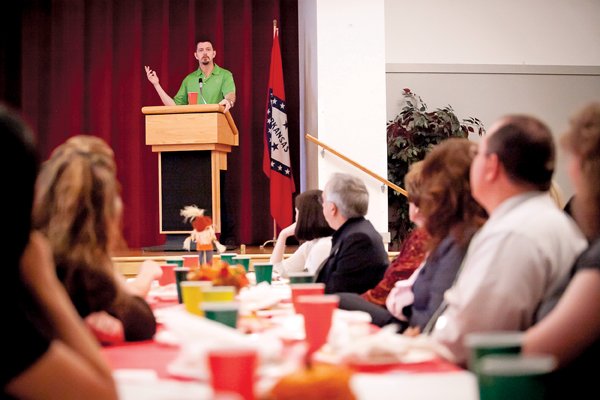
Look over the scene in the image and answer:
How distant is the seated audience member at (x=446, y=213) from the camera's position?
7.00 ft

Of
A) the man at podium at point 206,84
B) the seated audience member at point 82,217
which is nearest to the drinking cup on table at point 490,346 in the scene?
the seated audience member at point 82,217

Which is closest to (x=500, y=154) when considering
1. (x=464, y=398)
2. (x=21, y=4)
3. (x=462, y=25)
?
(x=464, y=398)

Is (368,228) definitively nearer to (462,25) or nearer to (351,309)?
(351,309)

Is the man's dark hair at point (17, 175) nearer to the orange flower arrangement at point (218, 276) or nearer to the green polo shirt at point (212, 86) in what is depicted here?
the orange flower arrangement at point (218, 276)

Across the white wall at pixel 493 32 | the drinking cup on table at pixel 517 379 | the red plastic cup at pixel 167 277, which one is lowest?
the red plastic cup at pixel 167 277

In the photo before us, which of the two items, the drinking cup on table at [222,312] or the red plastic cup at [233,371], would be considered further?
the drinking cup on table at [222,312]

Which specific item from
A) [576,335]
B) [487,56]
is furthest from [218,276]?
[487,56]

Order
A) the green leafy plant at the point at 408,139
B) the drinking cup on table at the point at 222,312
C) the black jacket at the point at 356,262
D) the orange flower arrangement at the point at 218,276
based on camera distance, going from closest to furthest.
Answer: the drinking cup on table at the point at 222,312 → the orange flower arrangement at the point at 218,276 → the black jacket at the point at 356,262 → the green leafy plant at the point at 408,139

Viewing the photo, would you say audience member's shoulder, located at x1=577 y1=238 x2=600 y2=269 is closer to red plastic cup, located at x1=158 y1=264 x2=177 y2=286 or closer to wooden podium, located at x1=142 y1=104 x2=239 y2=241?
red plastic cup, located at x1=158 y1=264 x2=177 y2=286

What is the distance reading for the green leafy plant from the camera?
7207 mm

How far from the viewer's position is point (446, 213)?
217 centimetres

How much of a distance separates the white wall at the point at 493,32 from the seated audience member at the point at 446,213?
223 inches

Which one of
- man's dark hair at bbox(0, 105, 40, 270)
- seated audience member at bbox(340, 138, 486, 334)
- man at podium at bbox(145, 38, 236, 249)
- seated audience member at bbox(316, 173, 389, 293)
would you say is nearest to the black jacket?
seated audience member at bbox(316, 173, 389, 293)

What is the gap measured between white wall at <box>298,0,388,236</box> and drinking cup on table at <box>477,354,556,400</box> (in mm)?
5415
